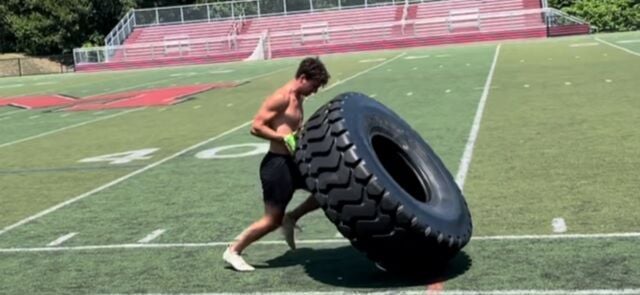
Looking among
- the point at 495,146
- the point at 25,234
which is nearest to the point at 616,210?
the point at 495,146

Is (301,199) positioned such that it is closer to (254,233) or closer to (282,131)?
(254,233)

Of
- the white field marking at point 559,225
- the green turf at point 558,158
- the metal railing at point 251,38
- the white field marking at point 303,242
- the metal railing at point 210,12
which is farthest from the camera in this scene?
the metal railing at point 210,12

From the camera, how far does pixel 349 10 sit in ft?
168

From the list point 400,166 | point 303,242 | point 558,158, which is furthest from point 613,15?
point 400,166

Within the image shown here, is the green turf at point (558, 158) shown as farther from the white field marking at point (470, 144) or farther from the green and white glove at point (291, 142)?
the green and white glove at point (291, 142)

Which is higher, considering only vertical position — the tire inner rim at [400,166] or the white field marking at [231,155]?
the tire inner rim at [400,166]

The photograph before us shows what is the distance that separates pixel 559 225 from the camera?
6.45 m

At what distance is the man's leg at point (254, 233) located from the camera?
5.61 meters

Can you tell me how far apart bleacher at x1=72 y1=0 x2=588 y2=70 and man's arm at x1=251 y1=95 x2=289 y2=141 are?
40506 mm

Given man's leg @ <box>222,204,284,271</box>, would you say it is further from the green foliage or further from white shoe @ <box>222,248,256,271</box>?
the green foliage

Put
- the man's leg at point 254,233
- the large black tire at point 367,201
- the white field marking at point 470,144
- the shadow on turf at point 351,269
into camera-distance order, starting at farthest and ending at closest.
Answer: the white field marking at point 470,144, the man's leg at point 254,233, the shadow on turf at point 351,269, the large black tire at point 367,201

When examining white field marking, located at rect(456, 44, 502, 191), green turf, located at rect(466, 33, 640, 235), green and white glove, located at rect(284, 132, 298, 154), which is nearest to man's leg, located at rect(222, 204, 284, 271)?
green and white glove, located at rect(284, 132, 298, 154)

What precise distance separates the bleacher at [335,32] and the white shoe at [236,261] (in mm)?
40412

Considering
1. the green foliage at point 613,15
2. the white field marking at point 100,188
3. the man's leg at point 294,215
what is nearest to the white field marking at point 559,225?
the man's leg at point 294,215
